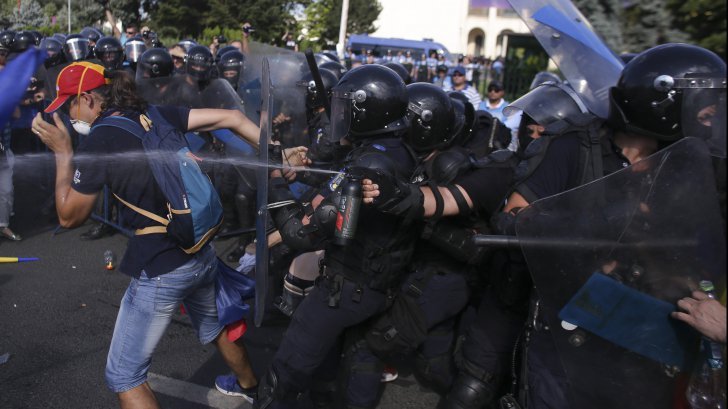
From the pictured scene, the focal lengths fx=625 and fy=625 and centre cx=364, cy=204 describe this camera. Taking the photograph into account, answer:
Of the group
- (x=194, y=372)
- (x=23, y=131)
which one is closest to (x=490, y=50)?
(x=23, y=131)

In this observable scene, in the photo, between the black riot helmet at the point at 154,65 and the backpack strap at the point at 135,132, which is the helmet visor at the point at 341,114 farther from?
the black riot helmet at the point at 154,65

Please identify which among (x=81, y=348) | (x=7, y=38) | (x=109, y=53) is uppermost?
(x=7, y=38)

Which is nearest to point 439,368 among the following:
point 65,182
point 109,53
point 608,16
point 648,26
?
point 65,182

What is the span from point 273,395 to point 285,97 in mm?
1569

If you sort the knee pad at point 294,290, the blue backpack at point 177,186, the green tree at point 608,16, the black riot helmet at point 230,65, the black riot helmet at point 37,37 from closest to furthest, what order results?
1. the green tree at point 608,16
2. the blue backpack at point 177,186
3. the knee pad at point 294,290
4. the black riot helmet at point 230,65
5. the black riot helmet at point 37,37

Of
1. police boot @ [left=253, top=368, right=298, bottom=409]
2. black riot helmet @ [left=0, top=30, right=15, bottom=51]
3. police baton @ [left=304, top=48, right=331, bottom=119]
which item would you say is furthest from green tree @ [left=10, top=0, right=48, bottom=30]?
police boot @ [left=253, top=368, right=298, bottom=409]

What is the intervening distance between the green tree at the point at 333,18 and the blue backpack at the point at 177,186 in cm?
2514

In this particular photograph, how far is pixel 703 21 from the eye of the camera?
4.19 feet

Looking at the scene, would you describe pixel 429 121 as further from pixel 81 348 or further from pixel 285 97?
pixel 81 348

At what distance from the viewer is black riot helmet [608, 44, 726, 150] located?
208cm

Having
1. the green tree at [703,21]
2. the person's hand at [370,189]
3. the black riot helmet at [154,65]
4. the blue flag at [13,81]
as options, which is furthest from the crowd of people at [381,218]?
the black riot helmet at [154,65]

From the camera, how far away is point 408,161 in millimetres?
2855

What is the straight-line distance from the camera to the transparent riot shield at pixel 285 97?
3367 mm

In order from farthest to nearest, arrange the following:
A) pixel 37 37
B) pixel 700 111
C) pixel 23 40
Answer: pixel 37 37, pixel 23 40, pixel 700 111
